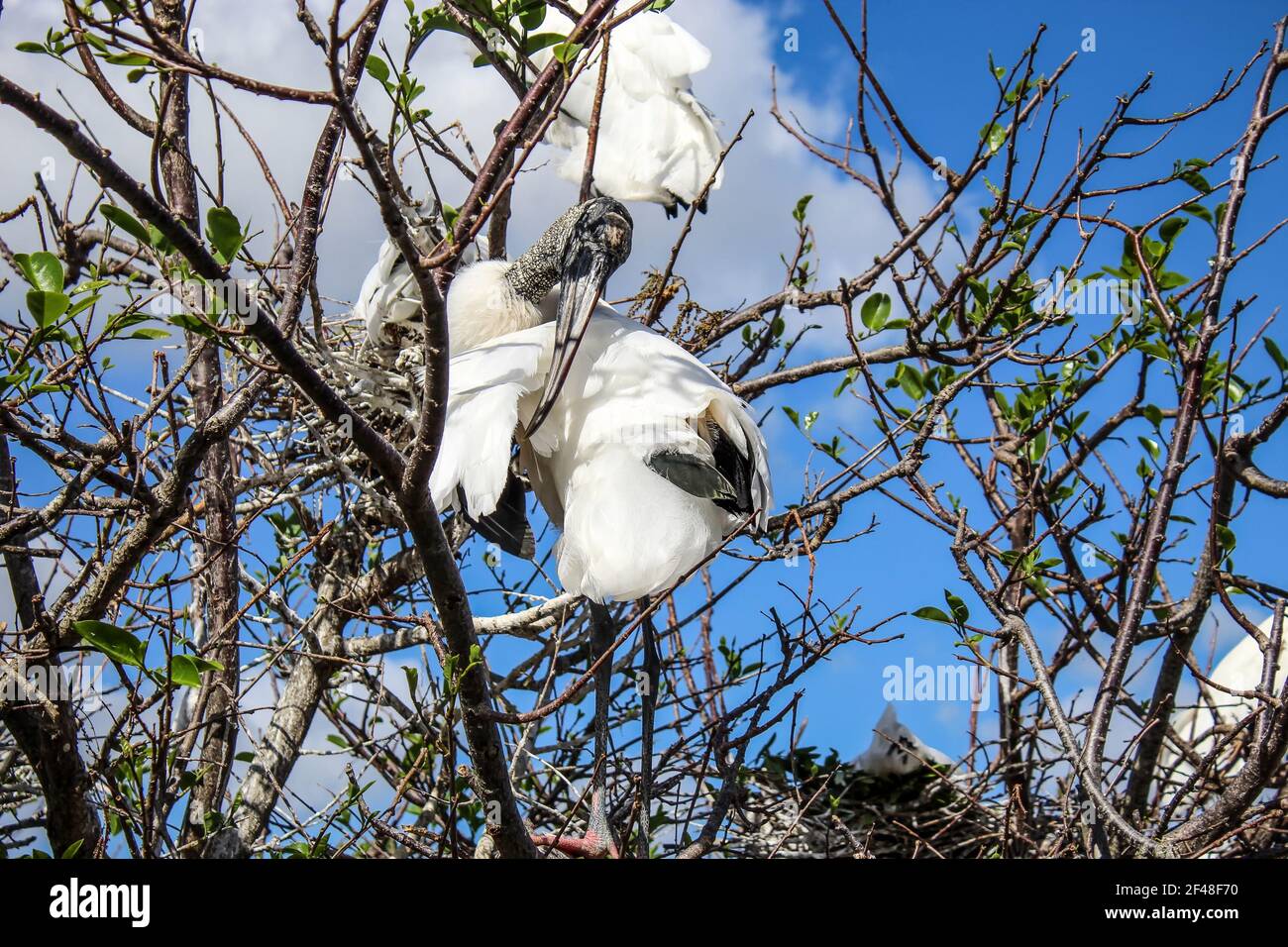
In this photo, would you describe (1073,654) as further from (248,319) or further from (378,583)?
(248,319)

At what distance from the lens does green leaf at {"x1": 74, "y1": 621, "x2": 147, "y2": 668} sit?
6.20ft

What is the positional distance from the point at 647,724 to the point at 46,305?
1.84 metres

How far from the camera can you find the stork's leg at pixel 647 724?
290cm

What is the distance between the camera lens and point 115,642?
1.91 m

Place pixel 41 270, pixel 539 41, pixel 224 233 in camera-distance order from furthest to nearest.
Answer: pixel 539 41
pixel 41 270
pixel 224 233

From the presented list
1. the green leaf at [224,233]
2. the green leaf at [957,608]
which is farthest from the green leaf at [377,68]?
the green leaf at [957,608]

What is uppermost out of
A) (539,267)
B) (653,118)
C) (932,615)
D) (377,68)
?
(653,118)

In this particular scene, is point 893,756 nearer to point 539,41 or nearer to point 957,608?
point 957,608

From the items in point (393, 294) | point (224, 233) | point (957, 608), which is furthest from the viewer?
point (393, 294)

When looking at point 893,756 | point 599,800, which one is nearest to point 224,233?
point 599,800

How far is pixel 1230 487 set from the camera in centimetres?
310

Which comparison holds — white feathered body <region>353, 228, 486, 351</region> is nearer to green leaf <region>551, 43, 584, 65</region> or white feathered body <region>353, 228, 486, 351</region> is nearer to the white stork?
the white stork

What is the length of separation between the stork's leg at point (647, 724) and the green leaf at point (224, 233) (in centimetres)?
126
